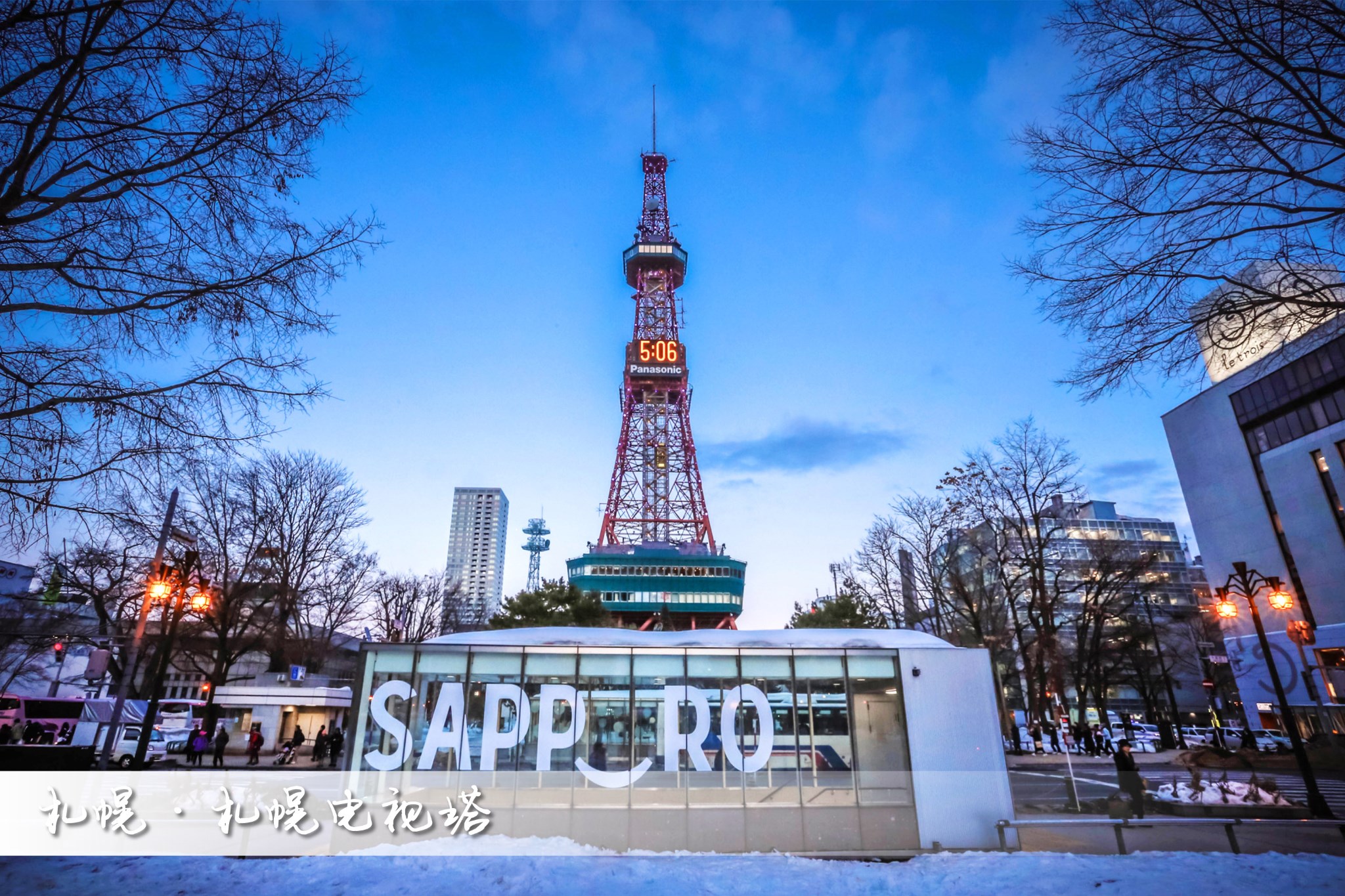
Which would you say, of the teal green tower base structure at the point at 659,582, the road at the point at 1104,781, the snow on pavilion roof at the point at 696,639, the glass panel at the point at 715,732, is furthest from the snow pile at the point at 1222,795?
the teal green tower base structure at the point at 659,582

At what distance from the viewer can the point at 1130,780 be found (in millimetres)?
14180

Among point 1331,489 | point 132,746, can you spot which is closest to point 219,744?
point 132,746

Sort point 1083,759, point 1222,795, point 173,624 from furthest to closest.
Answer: point 1083,759
point 173,624
point 1222,795

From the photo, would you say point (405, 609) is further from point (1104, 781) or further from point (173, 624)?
point (1104, 781)

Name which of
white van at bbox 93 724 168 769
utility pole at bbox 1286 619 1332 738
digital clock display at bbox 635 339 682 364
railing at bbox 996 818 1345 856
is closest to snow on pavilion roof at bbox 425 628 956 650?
railing at bbox 996 818 1345 856

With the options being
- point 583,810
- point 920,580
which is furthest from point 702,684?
point 920,580

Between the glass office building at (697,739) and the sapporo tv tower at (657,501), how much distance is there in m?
60.7

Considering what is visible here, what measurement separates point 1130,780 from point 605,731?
1199 centimetres

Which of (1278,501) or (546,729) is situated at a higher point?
(1278,501)

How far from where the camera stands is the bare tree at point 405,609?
4116 cm

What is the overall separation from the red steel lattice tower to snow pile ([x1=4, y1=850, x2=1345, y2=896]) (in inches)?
2836

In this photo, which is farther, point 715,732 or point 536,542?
point 536,542

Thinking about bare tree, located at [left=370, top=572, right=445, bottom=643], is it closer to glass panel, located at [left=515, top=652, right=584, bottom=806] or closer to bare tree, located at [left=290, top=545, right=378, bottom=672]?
bare tree, located at [left=290, top=545, right=378, bottom=672]

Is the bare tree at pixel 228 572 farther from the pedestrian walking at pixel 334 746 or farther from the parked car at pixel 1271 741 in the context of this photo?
the parked car at pixel 1271 741
